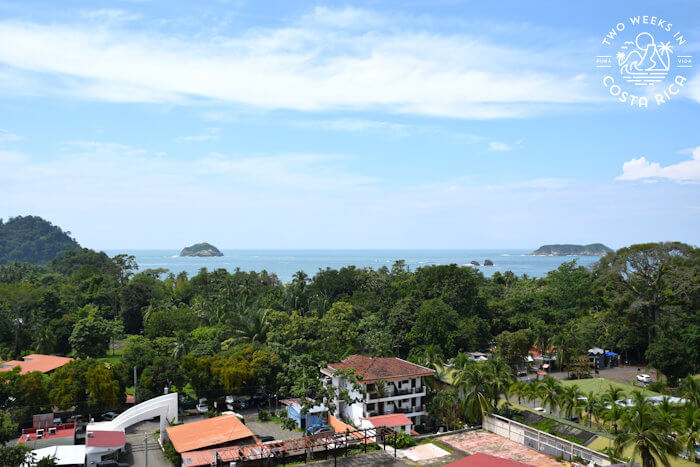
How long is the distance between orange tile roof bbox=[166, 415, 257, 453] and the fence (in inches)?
535

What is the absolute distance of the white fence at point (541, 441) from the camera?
898 inches

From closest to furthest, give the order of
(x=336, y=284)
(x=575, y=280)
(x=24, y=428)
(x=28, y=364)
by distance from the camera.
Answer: (x=24, y=428)
(x=28, y=364)
(x=575, y=280)
(x=336, y=284)

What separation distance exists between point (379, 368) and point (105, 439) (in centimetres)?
1738

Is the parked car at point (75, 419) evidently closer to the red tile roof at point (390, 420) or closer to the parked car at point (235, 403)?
the parked car at point (235, 403)

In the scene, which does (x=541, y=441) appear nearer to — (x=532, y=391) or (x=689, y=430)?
(x=689, y=430)

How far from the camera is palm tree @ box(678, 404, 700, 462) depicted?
26.3 meters

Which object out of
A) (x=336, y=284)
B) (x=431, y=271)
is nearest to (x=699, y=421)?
(x=431, y=271)

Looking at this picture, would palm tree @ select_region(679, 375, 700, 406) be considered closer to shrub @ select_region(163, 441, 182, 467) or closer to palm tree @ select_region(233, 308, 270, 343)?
shrub @ select_region(163, 441, 182, 467)

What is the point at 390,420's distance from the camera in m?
31.7

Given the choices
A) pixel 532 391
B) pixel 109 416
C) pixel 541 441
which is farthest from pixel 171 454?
pixel 532 391

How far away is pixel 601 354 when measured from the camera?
169ft

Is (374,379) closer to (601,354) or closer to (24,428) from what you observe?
(24,428)

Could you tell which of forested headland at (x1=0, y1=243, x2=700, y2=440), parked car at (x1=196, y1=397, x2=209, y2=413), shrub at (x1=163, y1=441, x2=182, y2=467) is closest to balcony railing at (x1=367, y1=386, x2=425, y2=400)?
forested headland at (x1=0, y1=243, x2=700, y2=440)

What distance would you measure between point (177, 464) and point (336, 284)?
42589 millimetres
